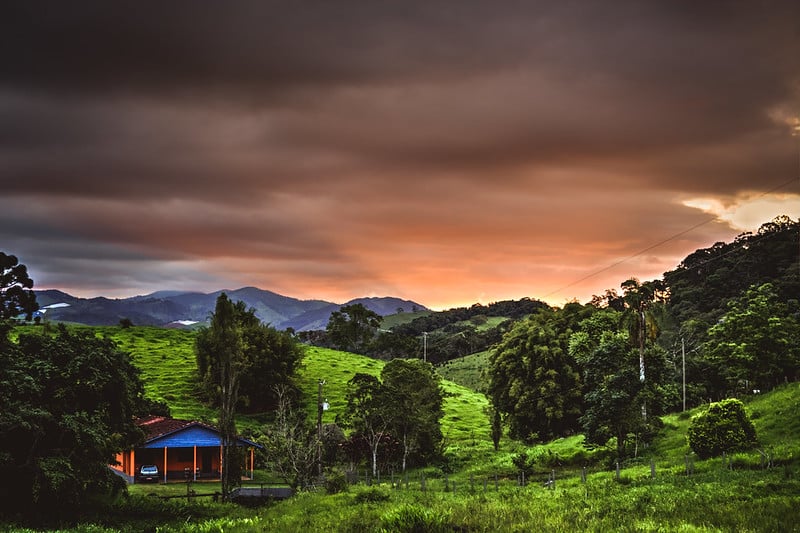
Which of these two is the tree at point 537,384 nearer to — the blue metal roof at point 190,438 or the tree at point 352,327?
the blue metal roof at point 190,438

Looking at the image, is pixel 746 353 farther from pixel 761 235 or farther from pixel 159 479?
pixel 761 235

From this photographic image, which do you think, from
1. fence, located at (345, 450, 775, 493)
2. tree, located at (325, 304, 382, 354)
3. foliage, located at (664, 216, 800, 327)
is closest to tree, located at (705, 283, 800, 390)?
fence, located at (345, 450, 775, 493)

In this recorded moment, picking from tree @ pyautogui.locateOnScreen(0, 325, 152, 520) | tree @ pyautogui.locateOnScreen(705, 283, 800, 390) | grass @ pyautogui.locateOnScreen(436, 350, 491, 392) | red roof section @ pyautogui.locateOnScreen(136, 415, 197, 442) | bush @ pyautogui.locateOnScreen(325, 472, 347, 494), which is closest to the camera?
tree @ pyautogui.locateOnScreen(0, 325, 152, 520)

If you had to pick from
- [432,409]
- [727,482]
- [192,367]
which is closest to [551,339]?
[432,409]

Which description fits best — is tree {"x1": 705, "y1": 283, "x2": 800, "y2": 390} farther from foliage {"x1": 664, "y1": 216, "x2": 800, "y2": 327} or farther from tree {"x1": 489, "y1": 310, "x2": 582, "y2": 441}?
foliage {"x1": 664, "y1": 216, "x2": 800, "y2": 327}

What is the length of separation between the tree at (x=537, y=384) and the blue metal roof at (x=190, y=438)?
78.2 feet

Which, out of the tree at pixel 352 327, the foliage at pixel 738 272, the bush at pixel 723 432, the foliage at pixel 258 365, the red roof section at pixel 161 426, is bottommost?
the red roof section at pixel 161 426

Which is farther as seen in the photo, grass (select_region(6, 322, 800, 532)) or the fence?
the fence

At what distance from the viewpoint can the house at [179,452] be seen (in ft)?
168

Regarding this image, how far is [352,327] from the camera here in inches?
5591

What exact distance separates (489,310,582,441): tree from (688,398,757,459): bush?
801 inches

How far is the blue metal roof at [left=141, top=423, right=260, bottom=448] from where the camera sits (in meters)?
51.0

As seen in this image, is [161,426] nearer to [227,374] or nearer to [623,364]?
[227,374]

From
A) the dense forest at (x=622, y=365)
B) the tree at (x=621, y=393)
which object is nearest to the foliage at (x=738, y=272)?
the dense forest at (x=622, y=365)
